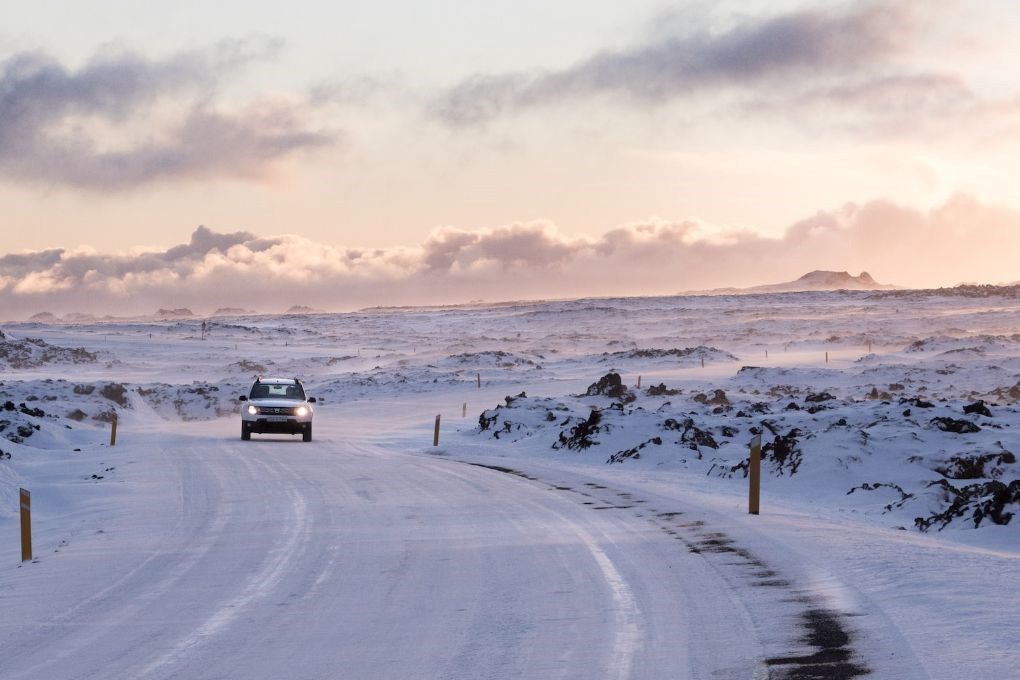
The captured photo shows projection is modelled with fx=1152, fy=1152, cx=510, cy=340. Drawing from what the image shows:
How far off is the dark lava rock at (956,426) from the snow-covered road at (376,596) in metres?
10.6

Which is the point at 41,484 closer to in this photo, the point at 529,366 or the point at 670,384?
the point at 670,384

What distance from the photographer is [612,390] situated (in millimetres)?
55250

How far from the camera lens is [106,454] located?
102ft

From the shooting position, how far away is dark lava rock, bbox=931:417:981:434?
24.7 meters

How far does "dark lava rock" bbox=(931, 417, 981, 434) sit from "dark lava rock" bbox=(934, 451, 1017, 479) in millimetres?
3024

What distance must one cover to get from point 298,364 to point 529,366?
70.2ft

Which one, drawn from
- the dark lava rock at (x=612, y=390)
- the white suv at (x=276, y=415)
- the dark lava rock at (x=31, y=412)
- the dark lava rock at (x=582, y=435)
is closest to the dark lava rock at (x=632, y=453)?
the dark lava rock at (x=582, y=435)

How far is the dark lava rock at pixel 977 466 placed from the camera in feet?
68.2

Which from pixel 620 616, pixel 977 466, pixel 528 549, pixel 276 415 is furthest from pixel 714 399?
pixel 620 616

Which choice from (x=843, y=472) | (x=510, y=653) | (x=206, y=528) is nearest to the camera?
(x=510, y=653)

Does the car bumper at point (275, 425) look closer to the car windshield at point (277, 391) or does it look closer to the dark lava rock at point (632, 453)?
the car windshield at point (277, 391)

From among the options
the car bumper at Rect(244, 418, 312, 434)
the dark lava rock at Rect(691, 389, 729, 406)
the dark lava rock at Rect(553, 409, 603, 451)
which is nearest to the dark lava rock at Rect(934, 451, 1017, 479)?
the dark lava rock at Rect(553, 409, 603, 451)

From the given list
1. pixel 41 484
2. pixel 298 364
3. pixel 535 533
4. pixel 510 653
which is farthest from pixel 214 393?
pixel 510 653

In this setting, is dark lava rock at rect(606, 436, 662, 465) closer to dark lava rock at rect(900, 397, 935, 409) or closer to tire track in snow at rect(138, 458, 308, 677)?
dark lava rock at rect(900, 397, 935, 409)
